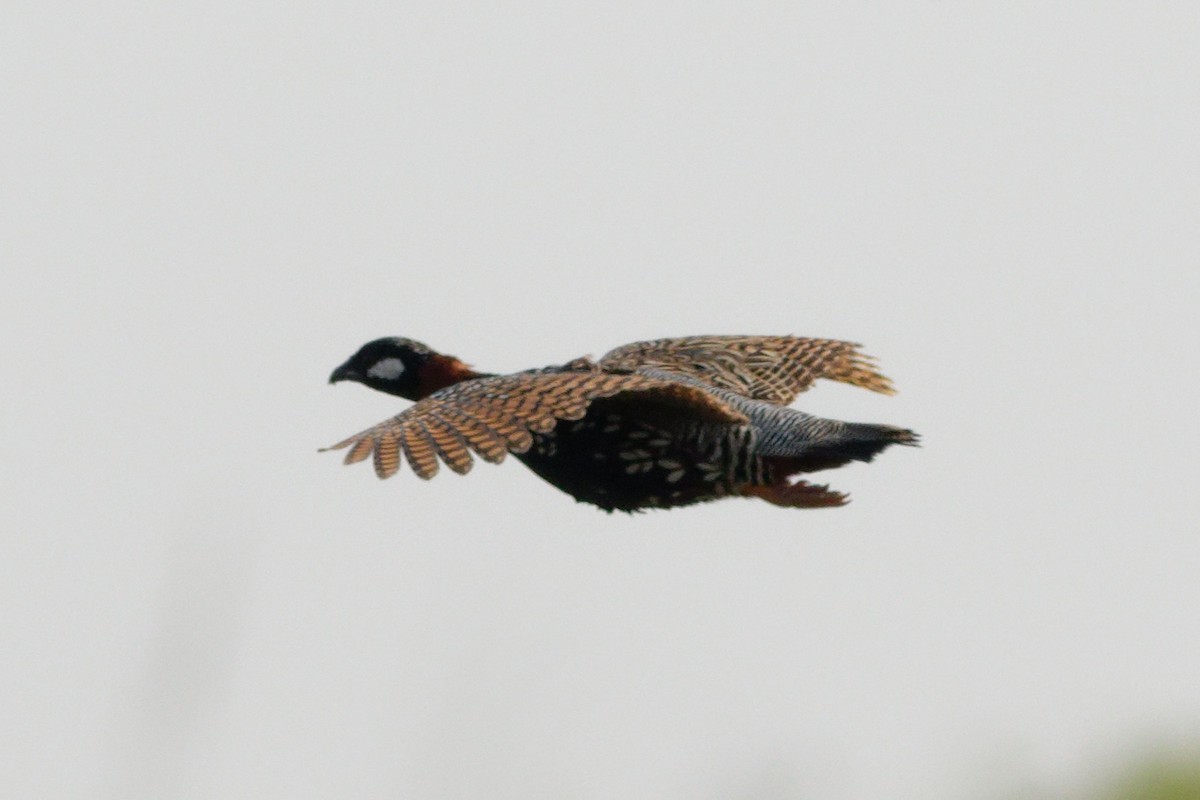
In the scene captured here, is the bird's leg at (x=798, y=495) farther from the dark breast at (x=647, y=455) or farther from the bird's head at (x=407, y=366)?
the bird's head at (x=407, y=366)

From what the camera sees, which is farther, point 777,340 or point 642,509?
point 777,340

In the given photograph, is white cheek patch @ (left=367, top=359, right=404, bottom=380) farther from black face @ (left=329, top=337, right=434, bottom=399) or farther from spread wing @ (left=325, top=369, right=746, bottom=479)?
spread wing @ (left=325, top=369, right=746, bottom=479)

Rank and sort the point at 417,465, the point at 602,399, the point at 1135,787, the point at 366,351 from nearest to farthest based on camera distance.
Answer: the point at 417,465 < the point at 602,399 < the point at 366,351 < the point at 1135,787

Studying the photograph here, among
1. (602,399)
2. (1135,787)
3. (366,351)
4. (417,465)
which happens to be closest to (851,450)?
(602,399)

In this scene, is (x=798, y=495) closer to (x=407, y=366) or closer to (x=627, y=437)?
(x=627, y=437)

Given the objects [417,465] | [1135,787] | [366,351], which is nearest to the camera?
[417,465]

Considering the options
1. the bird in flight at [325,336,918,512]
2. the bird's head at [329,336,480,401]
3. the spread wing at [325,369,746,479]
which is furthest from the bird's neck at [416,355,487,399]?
the spread wing at [325,369,746,479]

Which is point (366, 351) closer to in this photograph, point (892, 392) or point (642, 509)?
point (642, 509)

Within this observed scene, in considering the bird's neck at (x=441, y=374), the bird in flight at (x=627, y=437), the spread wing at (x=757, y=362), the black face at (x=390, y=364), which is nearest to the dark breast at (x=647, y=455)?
the bird in flight at (x=627, y=437)
